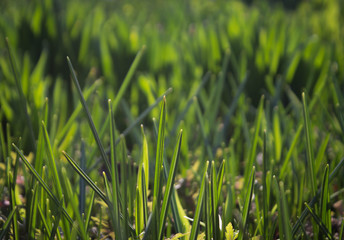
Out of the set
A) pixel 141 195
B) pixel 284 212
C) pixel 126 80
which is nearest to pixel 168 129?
pixel 126 80

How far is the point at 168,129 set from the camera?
94cm

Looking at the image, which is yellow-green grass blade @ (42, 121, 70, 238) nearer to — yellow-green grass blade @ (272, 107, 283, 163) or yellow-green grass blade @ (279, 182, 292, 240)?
yellow-green grass blade @ (279, 182, 292, 240)

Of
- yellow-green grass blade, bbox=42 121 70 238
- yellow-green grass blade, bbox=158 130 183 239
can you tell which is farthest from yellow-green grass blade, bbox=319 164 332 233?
yellow-green grass blade, bbox=42 121 70 238

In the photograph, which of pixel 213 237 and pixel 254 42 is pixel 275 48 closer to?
pixel 254 42

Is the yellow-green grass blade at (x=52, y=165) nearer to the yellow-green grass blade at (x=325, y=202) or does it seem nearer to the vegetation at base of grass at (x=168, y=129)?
the vegetation at base of grass at (x=168, y=129)

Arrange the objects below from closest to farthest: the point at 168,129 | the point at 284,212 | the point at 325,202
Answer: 1. the point at 284,212
2. the point at 325,202
3. the point at 168,129

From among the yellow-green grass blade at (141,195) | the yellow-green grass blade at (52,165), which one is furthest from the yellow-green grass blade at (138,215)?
the yellow-green grass blade at (52,165)

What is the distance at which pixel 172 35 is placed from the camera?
1.79 metres

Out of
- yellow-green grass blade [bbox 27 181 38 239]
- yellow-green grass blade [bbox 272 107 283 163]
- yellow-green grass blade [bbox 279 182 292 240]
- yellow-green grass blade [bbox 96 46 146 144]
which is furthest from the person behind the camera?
yellow-green grass blade [bbox 272 107 283 163]

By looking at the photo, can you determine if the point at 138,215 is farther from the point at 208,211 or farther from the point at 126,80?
the point at 126,80

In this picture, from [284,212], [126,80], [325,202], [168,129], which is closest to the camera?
[284,212]

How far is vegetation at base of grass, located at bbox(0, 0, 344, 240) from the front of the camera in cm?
55

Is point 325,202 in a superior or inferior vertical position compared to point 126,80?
inferior

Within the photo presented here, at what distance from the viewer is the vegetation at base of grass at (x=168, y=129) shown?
0.55 meters
